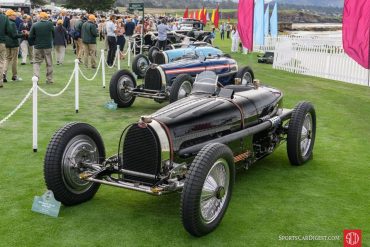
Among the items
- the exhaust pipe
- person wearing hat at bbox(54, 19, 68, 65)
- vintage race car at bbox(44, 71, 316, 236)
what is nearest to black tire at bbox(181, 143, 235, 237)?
vintage race car at bbox(44, 71, 316, 236)

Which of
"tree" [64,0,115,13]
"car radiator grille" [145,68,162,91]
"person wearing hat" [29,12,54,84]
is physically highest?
"tree" [64,0,115,13]

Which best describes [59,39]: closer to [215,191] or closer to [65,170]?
[65,170]

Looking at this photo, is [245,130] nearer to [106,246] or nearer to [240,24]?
[106,246]

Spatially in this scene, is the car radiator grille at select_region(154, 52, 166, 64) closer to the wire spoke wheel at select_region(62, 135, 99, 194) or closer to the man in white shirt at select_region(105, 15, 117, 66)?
the man in white shirt at select_region(105, 15, 117, 66)

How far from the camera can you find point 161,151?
461 cm

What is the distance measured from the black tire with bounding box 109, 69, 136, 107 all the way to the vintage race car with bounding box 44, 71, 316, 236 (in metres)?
4.64

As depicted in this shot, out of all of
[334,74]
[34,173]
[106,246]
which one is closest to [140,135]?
[106,246]

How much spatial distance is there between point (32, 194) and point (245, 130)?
2554 millimetres

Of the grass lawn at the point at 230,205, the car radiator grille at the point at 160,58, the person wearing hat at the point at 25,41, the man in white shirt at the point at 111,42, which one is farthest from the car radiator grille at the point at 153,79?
the man in white shirt at the point at 111,42

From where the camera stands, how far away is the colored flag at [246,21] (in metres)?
14.2

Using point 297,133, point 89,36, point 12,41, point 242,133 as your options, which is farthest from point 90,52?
point 242,133

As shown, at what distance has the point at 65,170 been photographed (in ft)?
15.5

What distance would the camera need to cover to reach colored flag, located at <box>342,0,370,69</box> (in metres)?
10.2

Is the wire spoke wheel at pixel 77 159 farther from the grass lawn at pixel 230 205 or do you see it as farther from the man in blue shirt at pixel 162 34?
the man in blue shirt at pixel 162 34
